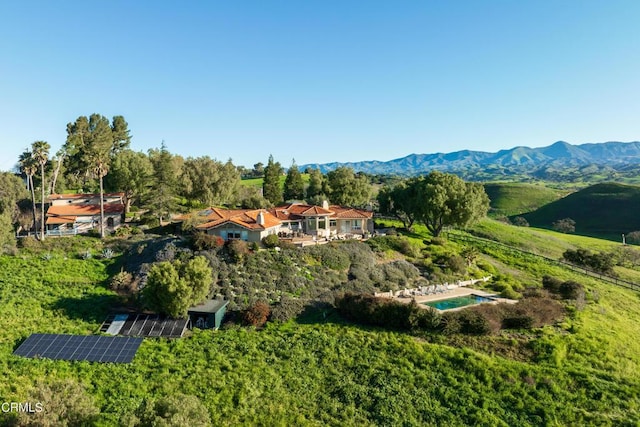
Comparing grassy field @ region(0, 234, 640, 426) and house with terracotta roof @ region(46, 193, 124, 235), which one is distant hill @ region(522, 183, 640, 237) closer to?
grassy field @ region(0, 234, 640, 426)

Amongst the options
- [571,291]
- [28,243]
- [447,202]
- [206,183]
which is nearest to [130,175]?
[206,183]

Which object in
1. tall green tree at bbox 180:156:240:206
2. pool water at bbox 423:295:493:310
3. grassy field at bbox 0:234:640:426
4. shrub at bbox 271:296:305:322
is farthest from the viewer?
tall green tree at bbox 180:156:240:206

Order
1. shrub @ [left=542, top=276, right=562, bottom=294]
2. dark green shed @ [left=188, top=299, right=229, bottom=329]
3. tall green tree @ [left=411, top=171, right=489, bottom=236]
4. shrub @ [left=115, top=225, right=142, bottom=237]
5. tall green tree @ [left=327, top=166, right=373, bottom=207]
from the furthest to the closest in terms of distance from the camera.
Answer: tall green tree @ [left=327, top=166, right=373, bottom=207] → tall green tree @ [left=411, top=171, right=489, bottom=236] → shrub @ [left=115, top=225, right=142, bottom=237] → shrub @ [left=542, top=276, right=562, bottom=294] → dark green shed @ [left=188, top=299, right=229, bottom=329]

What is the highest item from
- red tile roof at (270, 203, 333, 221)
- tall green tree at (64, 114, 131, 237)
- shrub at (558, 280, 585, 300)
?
tall green tree at (64, 114, 131, 237)

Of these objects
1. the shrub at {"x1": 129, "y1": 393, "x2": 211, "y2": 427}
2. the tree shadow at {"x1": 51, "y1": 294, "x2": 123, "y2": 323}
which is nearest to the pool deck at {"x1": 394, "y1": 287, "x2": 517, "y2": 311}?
the shrub at {"x1": 129, "y1": 393, "x2": 211, "y2": 427}

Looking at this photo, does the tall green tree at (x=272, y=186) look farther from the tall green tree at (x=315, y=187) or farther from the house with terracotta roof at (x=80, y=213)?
the house with terracotta roof at (x=80, y=213)

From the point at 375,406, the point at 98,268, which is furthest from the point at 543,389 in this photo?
the point at 98,268

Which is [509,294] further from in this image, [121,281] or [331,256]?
[121,281]

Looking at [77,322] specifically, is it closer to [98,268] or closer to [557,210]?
[98,268]
